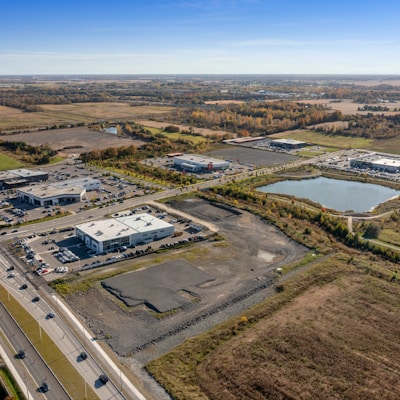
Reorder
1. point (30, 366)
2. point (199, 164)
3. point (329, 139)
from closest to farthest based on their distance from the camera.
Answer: point (30, 366)
point (199, 164)
point (329, 139)

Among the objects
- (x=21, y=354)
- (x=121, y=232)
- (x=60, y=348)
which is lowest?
(x=60, y=348)

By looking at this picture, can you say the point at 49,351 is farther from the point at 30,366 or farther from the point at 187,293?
the point at 187,293

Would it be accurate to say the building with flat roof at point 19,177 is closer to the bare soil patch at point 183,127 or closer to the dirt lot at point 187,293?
the dirt lot at point 187,293

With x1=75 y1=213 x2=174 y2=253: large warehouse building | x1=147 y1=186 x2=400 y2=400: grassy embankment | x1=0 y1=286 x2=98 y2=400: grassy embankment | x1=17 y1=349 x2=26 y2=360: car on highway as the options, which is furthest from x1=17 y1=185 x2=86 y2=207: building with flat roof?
x1=147 y1=186 x2=400 y2=400: grassy embankment

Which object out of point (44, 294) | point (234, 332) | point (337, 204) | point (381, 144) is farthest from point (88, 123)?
point (234, 332)

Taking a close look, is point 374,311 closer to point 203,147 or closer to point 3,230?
point 3,230

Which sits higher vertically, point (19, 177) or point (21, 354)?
point (19, 177)

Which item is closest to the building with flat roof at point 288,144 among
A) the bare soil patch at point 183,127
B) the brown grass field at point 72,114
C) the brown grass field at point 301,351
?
the bare soil patch at point 183,127

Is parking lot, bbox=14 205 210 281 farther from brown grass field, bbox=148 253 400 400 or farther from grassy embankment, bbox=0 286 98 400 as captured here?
brown grass field, bbox=148 253 400 400

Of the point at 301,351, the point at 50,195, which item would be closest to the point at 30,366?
the point at 301,351
